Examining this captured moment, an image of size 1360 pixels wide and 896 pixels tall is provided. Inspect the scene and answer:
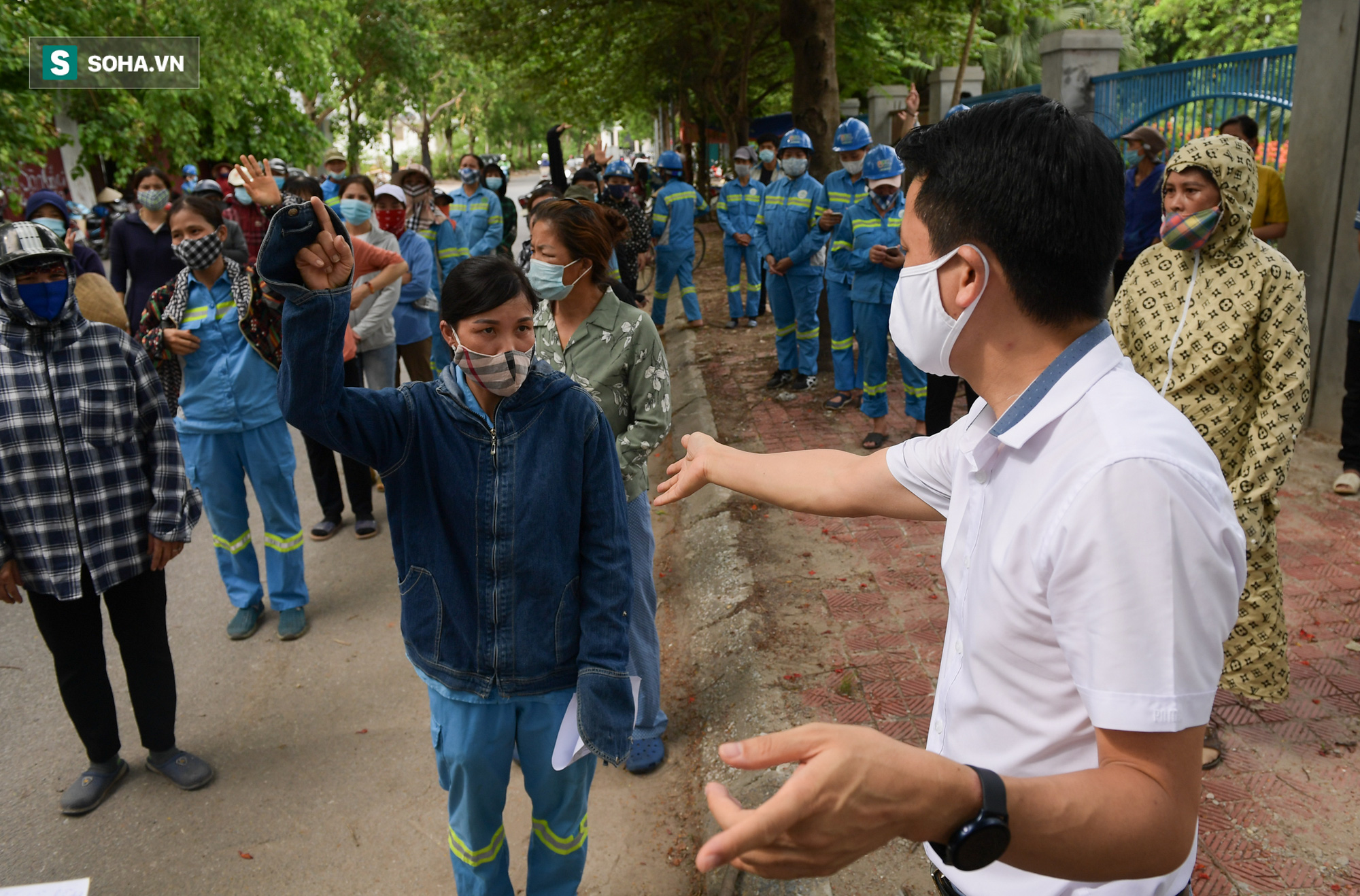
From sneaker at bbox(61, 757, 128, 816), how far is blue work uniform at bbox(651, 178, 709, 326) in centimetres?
758

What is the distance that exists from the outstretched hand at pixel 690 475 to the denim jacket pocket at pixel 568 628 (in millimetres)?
414

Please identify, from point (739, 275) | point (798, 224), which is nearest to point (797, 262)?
point (798, 224)

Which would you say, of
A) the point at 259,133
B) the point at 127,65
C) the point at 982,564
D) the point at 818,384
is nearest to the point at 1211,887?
the point at 982,564

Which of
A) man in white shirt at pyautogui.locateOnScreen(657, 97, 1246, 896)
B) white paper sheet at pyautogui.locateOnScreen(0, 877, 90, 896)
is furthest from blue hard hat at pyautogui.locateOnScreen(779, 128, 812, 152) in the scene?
white paper sheet at pyautogui.locateOnScreen(0, 877, 90, 896)

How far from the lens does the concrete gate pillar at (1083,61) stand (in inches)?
374

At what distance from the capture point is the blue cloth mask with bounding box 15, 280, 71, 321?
3.04m

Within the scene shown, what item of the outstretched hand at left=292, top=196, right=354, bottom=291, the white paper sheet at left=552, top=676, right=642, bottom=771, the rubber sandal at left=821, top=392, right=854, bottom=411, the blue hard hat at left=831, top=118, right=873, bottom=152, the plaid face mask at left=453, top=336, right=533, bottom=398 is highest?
the blue hard hat at left=831, top=118, right=873, bottom=152

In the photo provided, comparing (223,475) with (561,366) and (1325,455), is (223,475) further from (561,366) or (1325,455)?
(1325,455)

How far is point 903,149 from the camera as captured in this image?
4.55 ft

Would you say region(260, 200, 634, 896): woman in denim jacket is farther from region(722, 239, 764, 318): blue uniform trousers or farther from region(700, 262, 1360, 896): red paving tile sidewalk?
region(722, 239, 764, 318): blue uniform trousers

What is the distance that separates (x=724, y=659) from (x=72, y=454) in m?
2.69

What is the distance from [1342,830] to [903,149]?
275 cm

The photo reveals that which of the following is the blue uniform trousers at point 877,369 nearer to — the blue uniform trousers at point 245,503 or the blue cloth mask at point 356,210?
the blue cloth mask at point 356,210

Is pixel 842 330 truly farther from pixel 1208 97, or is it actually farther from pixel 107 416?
pixel 107 416
